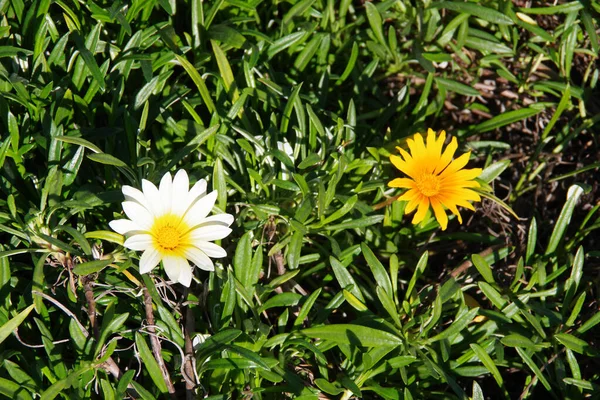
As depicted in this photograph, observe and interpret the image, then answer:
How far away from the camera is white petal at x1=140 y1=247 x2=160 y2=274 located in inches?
71.1

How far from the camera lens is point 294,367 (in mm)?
2160

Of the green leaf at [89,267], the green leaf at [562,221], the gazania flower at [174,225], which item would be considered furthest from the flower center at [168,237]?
the green leaf at [562,221]

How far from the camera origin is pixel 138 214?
6.27 feet

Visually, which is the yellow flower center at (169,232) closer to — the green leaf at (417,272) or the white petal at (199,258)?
the white petal at (199,258)

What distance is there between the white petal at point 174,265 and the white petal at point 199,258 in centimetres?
2

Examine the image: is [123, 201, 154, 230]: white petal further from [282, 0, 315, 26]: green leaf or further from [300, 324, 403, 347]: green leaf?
[282, 0, 315, 26]: green leaf

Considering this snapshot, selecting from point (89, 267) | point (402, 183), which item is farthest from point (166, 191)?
point (402, 183)

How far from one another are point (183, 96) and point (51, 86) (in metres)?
0.45

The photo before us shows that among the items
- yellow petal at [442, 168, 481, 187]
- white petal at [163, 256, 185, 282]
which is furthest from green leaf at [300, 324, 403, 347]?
yellow petal at [442, 168, 481, 187]

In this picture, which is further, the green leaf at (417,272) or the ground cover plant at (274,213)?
the green leaf at (417,272)

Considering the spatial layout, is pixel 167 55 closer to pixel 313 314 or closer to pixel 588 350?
pixel 313 314

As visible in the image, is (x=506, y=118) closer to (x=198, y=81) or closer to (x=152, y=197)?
(x=198, y=81)

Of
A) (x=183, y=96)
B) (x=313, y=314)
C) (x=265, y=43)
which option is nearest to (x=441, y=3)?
(x=265, y=43)

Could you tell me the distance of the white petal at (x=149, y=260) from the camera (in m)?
1.81
